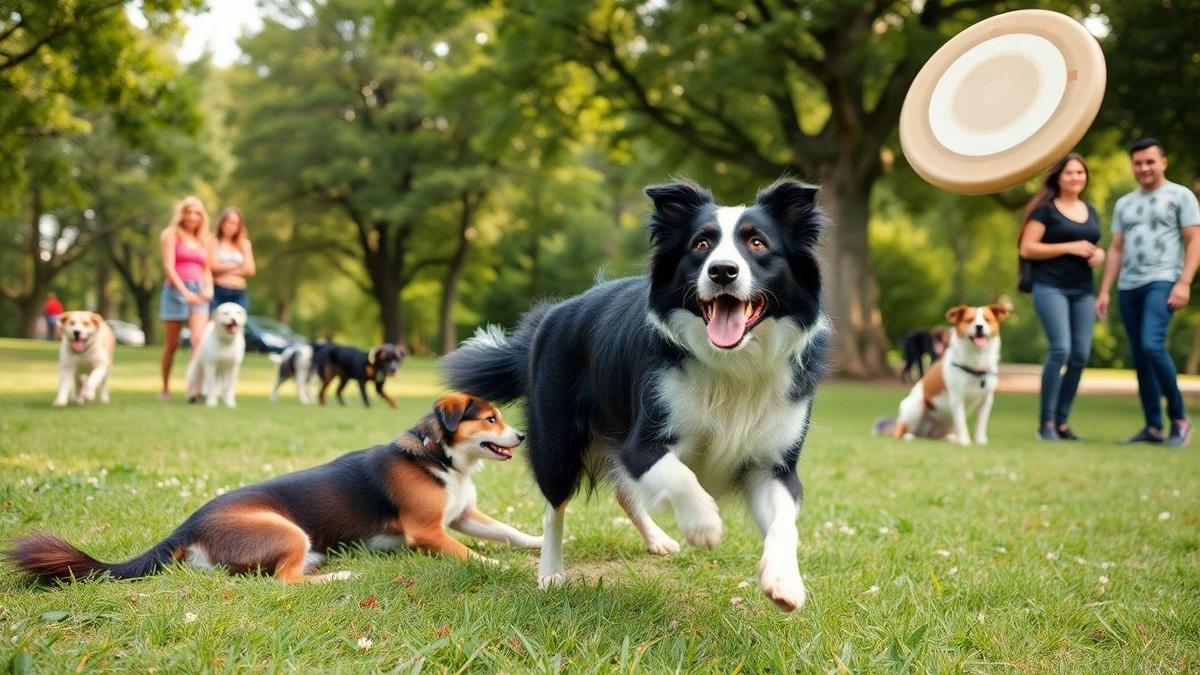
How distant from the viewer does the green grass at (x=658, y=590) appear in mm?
2670

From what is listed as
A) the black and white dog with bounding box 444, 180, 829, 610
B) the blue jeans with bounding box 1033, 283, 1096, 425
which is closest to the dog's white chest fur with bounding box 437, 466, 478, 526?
the black and white dog with bounding box 444, 180, 829, 610

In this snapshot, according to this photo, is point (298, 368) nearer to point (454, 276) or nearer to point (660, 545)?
point (660, 545)

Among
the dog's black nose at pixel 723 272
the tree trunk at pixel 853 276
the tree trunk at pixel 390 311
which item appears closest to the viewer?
the dog's black nose at pixel 723 272

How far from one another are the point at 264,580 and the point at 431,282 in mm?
41632

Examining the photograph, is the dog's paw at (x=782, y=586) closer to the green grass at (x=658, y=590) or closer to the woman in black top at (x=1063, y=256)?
the green grass at (x=658, y=590)

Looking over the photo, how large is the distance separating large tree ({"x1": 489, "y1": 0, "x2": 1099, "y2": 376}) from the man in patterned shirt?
8.63 m

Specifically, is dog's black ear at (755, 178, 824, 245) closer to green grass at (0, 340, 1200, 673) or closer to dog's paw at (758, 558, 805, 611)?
green grass at (0, 340, 1200, 673)

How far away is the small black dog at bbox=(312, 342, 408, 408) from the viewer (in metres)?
13.4

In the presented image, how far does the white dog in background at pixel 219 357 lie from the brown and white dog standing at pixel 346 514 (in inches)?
293

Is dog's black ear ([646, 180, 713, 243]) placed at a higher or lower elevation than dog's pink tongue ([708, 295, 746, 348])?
higher

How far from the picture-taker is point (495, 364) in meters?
4.43

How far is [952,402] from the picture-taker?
32.8 ft

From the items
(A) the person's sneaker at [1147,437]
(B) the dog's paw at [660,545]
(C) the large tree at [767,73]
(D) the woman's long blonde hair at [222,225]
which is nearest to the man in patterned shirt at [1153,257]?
(A) the person's sneaker at [1147,437]

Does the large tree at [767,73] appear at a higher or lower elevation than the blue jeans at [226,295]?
higher
